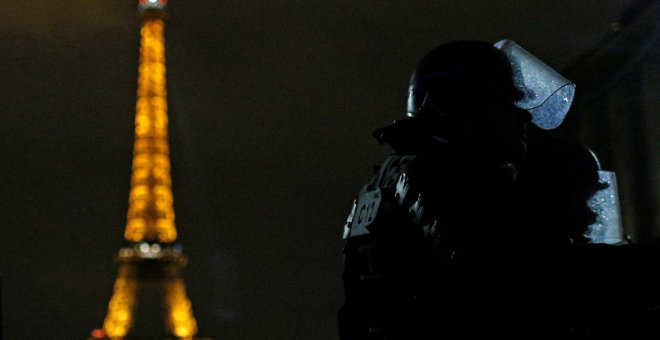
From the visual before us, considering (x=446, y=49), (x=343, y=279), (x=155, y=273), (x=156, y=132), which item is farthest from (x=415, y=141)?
(x=155, y=273)

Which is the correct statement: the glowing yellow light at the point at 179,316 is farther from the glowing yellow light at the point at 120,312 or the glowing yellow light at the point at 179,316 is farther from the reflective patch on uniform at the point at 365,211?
the reflective patch on uniform at the point at 365,211

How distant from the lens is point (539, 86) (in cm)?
412

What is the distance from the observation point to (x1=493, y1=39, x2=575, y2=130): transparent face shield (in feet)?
13.4

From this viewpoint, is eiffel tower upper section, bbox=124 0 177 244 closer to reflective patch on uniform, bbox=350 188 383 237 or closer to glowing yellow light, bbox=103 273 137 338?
glowing yellow light, bbox=103 273 137 338

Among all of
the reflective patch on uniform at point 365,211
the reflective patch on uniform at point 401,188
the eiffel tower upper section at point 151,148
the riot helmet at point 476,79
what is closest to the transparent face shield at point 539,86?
the riot helmet at point 476,79

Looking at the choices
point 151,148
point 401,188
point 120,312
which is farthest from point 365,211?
point 120,312

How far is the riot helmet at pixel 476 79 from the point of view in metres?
3.69

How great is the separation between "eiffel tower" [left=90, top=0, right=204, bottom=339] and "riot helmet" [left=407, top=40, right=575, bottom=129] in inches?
2003

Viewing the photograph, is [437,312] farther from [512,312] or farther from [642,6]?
[642,6]

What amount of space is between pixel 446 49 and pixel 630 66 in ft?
10.2

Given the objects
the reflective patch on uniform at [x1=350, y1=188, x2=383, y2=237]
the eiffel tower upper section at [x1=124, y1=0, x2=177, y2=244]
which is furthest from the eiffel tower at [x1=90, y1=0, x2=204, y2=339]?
the reflective patch on uniform at [x1=350, y1=188, x2=383, y2=237]

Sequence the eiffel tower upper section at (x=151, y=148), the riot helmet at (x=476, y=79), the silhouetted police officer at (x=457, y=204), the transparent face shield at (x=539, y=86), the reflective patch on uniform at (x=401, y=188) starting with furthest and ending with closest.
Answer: the eiffel tower upper section at (x=151, y=148) → the transparent face shield at (x=539, y=86) → the reflective patch on uniform at (x=401, y=188) → the riot helmet at (x=476, y=79) → the silhouetted police officer at (x=457, y=204)

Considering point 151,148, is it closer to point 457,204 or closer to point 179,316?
point 179,316

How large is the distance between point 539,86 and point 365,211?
0.83 meters
